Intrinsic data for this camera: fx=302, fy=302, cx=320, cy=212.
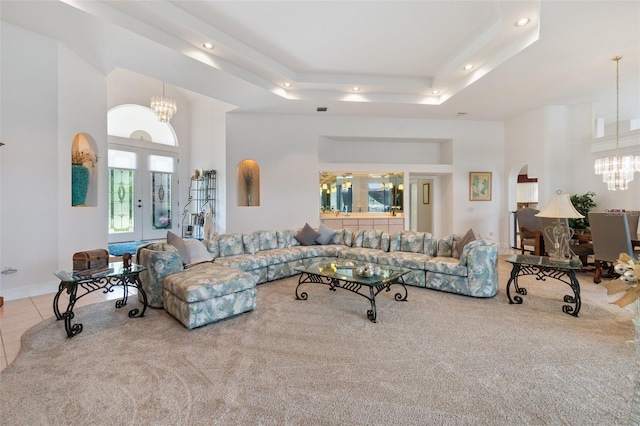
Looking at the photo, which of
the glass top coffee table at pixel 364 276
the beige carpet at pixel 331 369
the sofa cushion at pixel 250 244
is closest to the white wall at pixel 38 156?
the beige carpet at pixel 331 369

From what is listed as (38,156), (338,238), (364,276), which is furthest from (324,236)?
(38,156)

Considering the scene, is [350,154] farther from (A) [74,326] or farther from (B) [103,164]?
(A) [74,326]

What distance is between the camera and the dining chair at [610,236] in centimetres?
422

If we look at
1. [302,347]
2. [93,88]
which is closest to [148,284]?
[302,347]

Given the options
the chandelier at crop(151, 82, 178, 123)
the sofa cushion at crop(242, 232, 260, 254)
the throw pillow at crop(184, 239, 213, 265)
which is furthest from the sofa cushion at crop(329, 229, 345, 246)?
the chandelier at crop(151, 82, 178, 123)

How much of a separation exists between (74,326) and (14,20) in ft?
13.0

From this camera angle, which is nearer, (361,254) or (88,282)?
(88,282)

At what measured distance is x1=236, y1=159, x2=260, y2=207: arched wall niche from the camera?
760cm

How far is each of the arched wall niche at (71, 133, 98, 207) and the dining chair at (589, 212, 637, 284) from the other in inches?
312

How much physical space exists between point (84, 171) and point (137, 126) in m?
4.93

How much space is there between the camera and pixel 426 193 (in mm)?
9086

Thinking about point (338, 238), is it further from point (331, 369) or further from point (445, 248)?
point (331, 369)

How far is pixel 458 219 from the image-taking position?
7.95 metres

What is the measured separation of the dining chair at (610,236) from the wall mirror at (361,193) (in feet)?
13.6
